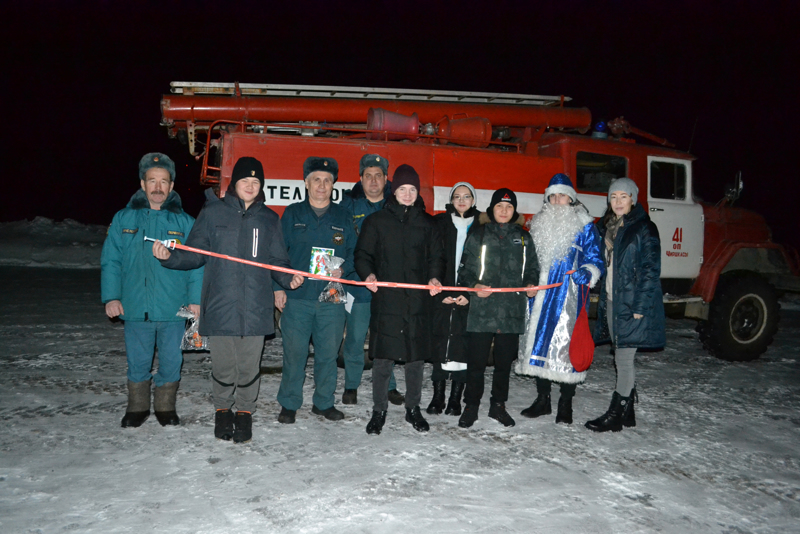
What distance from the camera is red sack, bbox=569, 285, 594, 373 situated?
3.99m

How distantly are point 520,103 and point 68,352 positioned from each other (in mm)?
6011

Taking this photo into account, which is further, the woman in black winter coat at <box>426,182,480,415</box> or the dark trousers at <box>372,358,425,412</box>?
→ the woman in black winter coat at <box>426,182,480,415</box>

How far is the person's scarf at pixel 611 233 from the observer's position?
4223mm

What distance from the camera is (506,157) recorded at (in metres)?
5.65

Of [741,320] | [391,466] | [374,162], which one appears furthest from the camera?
[741,320]

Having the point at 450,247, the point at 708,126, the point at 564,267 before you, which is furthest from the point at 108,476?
the point at 708,126

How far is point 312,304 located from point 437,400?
1.33 meters

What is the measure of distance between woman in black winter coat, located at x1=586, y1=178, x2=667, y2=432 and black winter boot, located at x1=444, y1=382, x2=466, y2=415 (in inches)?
40.1

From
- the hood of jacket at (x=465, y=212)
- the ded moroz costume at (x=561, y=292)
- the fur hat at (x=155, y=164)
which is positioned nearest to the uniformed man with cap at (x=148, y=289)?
the fur hat at (x=155, y=164)

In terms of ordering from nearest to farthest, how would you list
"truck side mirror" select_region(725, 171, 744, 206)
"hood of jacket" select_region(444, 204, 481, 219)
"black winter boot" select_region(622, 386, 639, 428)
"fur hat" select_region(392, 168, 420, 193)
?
"fur hat" select_region(392, 168, 420, 193), "black winter boot" select_region(622, 386, 639, 428), "hood of jacket" select_region(444, 204, 481, 219), "truck side mirror" select_region(725, 171, 744, 206)

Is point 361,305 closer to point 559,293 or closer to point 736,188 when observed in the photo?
point 559,293

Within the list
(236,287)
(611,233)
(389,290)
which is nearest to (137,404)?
(236,287)

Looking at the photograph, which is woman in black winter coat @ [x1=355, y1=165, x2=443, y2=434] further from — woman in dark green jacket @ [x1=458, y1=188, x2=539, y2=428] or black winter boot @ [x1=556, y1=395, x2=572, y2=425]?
black winter boot @ [x1=556, y1=395, x2=572, y2=425]

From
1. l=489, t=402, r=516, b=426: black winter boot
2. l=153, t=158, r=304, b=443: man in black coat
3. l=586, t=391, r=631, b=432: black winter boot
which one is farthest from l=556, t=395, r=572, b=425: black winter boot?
l=153, t=158, r=304, b=443: man in black coat
